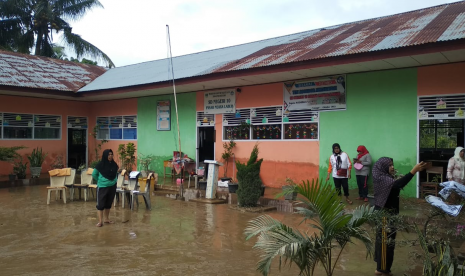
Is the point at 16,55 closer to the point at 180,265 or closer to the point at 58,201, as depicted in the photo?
the point at 58,201

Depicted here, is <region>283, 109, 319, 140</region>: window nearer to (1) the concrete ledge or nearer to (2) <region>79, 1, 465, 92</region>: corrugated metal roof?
(2) <region>79, 1, 465, 92</region>: corrugated metal roof

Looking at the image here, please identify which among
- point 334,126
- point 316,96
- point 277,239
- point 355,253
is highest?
point 316,96

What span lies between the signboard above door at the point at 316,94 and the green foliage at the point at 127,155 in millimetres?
6616

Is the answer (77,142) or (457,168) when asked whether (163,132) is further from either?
Answer: (457,168)

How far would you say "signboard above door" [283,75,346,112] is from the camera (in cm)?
1002

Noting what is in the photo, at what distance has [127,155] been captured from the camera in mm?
14742

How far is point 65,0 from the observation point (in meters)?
25.5

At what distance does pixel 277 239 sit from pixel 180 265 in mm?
1884

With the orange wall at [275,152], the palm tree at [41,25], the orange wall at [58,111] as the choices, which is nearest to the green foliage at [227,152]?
the orange wall at [275,152]

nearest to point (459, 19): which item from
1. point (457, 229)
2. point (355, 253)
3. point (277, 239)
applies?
point (355, 253)

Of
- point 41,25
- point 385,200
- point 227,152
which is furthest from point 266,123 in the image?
point 41,25

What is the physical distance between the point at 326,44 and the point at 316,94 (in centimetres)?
133

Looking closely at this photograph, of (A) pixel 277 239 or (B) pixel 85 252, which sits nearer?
(A) pixel 277 239

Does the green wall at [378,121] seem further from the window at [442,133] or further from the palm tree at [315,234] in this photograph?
the palm tree at [315,234]
